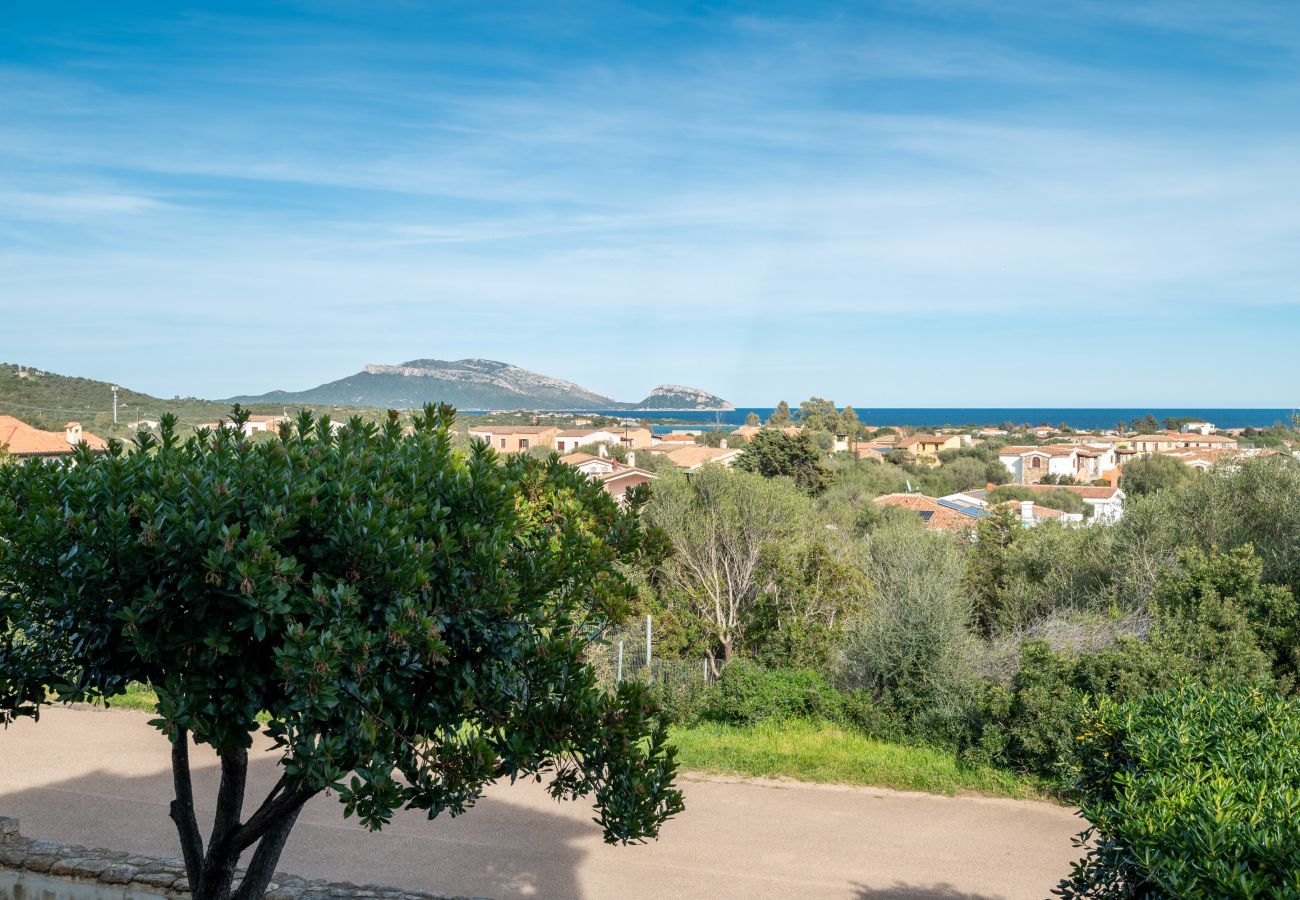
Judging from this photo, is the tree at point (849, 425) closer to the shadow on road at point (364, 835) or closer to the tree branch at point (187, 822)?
the shadow on road at point (364, 835)

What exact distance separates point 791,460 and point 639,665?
3172 cm

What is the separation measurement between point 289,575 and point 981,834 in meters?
7.37

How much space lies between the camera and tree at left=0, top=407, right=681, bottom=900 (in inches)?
138

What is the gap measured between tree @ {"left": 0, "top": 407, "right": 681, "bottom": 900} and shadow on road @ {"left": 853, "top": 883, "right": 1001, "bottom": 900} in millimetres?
3899

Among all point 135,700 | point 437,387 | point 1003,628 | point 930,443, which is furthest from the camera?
point 437,387

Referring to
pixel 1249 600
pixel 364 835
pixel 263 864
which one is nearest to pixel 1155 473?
pixel 1249 600

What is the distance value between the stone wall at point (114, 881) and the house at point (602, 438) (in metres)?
63.3

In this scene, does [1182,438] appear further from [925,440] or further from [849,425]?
[849,425]

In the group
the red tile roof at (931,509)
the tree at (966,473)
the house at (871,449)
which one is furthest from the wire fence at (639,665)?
the house at (871,449)

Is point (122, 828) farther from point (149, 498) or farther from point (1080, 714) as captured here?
point (1080, 714)

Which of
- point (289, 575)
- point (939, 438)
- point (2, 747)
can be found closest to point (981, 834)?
point (289, 575)

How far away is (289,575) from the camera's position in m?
3.58

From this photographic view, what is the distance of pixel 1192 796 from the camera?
4051 millimetres

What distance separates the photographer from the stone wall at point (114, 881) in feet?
23.0
